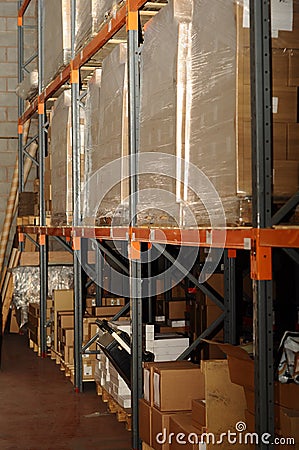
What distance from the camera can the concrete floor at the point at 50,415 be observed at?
20.2 feet

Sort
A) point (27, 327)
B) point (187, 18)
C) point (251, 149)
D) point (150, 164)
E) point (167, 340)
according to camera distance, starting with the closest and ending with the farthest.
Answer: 1. point (251, 149)
2. point (187, 18)
3. point (150, 164)
4. point (167, 340)
5. point (27, 327)

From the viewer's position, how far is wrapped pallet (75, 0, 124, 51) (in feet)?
21.7

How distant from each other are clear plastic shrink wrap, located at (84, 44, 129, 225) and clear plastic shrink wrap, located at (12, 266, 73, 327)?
378 centimetres

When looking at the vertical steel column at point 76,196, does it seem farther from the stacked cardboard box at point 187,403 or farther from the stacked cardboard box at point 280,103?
the stacked cardboard box at point 280,103

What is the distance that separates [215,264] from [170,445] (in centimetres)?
339

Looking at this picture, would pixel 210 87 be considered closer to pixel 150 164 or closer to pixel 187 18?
pixel 187 18

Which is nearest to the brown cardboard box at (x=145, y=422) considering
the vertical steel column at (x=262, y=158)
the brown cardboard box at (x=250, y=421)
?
the brown cardboard box at (x=250, y=421)

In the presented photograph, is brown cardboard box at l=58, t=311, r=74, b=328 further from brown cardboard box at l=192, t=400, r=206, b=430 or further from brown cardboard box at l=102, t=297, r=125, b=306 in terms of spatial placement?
brown cardboard box at l=192, t=400, r=206, b=430

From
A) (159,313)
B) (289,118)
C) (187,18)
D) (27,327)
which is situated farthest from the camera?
(27,327)

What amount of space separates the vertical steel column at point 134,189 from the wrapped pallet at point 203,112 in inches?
7.9

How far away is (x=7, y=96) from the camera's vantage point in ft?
46.1

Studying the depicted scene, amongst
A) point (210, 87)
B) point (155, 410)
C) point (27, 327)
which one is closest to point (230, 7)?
point (210, 87)

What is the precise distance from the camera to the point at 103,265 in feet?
33.8

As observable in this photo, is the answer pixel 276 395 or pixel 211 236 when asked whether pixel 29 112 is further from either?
pixel 276 395
